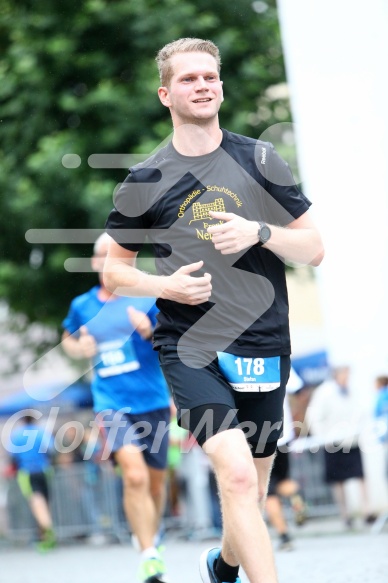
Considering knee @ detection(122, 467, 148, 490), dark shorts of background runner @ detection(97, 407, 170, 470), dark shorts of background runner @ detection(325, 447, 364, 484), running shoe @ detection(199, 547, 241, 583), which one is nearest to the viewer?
running shoe @ detection(199, 547, 241, 583)

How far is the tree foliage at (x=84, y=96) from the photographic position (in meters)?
16.1

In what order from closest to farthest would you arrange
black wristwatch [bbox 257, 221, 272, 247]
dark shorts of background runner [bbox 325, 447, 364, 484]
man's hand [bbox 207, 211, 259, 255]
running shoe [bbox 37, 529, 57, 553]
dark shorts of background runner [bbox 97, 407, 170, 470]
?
man's hand [bbox 207, 211, 259, 255], black wristwatch [bbox 257, 221, 272, 247], dark shorts of background runner [bbox 97, 407, 170, 470], dark shorts of background runner [bbox 325, 447, 364, 484], running shoe [bbox 37, 529, 57, 553]

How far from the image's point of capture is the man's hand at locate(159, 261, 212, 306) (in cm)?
477

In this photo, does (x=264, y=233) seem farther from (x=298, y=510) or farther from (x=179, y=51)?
(x=298, y=510)

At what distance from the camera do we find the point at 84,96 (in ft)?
53.5

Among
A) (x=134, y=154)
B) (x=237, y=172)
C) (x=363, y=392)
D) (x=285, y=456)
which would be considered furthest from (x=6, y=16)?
(x=237, y=172)

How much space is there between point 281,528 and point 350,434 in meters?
4.19

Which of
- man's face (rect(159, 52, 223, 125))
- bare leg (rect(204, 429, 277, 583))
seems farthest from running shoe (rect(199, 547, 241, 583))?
man's face (rect(159, 52, 223, 125))

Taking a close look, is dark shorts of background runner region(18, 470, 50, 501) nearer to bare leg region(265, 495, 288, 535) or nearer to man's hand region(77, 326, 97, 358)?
bare leg region(265, 495, 288, 535)

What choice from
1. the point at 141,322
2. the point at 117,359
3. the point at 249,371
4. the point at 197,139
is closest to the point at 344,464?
the point at 117,359

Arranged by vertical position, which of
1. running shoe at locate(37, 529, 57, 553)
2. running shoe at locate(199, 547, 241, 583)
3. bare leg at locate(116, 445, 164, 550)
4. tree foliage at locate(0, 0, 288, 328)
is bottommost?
running shoe at locate(37, 529, 57, 553)

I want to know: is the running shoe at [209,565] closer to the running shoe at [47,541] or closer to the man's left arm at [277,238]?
the man's left arm at [277,238]

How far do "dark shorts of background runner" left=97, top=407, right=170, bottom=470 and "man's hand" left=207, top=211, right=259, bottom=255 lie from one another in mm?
3357

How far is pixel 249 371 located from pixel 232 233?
0.60 m
